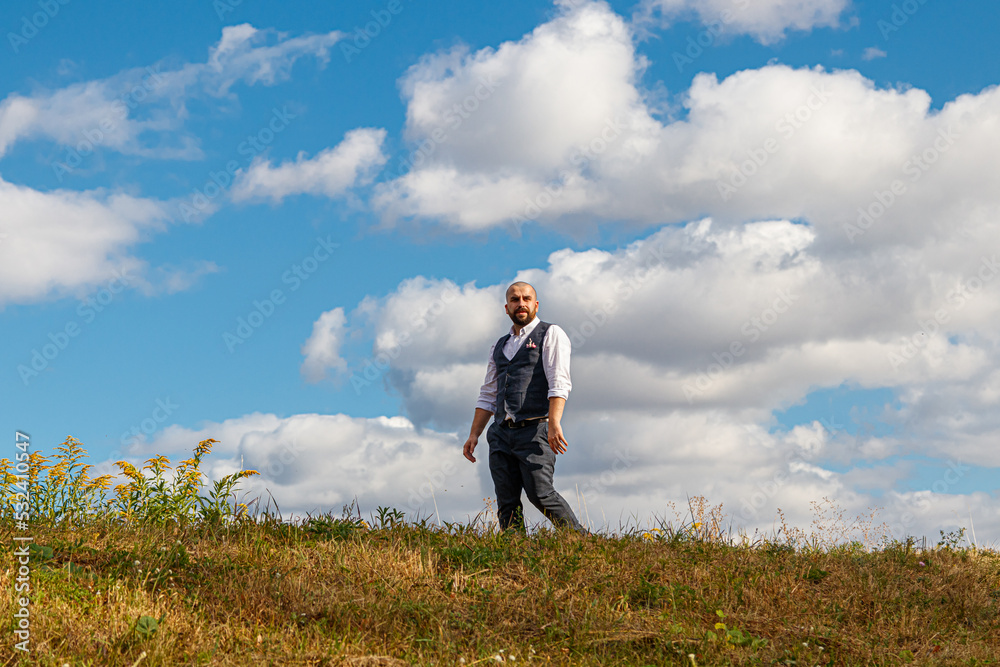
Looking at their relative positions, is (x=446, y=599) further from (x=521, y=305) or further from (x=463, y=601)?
(x=521, y=305)

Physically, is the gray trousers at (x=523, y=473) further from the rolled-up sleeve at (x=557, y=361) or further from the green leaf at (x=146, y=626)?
the green leaf at (x=146, y=626)

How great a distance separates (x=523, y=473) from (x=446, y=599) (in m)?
2.32

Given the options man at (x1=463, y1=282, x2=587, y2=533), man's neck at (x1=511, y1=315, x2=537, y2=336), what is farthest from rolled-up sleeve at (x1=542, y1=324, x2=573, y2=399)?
man's neck at (x1=511, y1=315, x2=537, y2=336)

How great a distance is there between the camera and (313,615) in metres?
5.31

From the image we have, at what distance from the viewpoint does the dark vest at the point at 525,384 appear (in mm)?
8039

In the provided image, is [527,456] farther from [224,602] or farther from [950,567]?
[950,567]

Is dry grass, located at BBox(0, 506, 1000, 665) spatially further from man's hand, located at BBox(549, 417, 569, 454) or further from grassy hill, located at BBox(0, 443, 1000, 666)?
man's hand, located at BBox(549, 417, 569, 454)

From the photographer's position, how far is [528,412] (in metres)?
8.03

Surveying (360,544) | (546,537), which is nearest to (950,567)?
(546,537)

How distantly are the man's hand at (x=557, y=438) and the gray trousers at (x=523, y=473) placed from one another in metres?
0.14

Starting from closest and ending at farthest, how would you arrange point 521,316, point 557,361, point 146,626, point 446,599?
point 146,626 → point 446,599 → point 557,361 → point 521,316

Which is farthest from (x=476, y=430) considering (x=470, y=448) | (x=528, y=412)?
(x=528, y=412)

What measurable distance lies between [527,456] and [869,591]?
3245mm

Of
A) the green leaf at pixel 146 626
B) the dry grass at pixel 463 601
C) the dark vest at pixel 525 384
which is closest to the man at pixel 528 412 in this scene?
the dark vest at pixel 525 384
